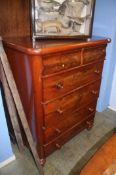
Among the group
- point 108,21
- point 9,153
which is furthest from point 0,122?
point 108,21

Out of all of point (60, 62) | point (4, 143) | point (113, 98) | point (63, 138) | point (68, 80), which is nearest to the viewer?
point (60, 62)

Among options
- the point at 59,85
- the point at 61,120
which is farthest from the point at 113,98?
the point at 59,85

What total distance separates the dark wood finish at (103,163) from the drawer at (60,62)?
620 millimetres

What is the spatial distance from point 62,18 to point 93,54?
1.38ft

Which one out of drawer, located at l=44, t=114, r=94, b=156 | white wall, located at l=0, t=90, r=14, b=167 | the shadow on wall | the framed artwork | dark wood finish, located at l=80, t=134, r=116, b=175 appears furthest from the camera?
the shadow on wall

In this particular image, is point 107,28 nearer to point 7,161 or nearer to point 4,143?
point 4,143

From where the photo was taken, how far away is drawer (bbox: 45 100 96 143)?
4.52 ft

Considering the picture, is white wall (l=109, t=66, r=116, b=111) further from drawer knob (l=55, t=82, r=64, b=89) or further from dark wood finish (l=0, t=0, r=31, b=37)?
dark wood finish (l=0, t=0, r=31, b=37)

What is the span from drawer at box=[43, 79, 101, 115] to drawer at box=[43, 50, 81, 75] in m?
0.27

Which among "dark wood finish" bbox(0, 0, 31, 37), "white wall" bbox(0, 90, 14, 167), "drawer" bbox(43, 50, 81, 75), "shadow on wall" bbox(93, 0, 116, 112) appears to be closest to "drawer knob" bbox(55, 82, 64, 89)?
"drawer" bbox(43, 50, 81, 75)

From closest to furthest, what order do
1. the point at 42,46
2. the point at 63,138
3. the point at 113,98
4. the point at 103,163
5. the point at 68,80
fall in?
the point at 103,163, the point at 42,46, the point at 68,80, the point at 63,138, the point at 113,98

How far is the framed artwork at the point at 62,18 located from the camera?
48.9 inches

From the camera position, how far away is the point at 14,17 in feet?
4.51

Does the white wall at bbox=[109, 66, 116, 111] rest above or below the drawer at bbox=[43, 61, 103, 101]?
below
